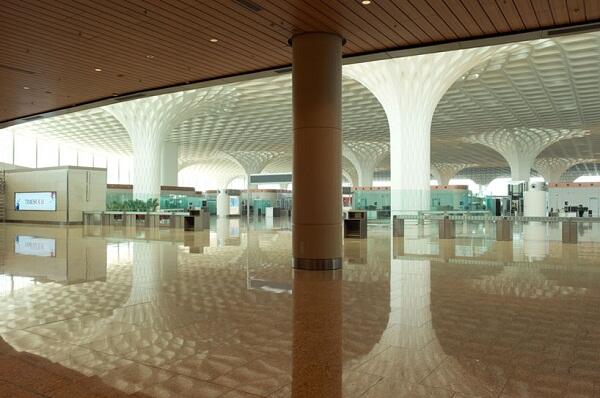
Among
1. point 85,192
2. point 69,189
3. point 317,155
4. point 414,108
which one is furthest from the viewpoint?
point 85,192

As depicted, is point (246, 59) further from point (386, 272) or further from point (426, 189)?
point (426, 189)

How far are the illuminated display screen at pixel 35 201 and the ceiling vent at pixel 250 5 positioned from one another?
2641 cm

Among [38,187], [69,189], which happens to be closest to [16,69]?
[69,189]

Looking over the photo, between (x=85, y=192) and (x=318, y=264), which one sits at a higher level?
(x=85, y=192)

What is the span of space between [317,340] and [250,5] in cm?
625

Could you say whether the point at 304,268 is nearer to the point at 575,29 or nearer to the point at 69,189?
the point at 575,29

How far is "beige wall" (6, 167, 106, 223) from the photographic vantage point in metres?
30.8

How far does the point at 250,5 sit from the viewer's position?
346 inches

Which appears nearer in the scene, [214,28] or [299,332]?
[299,332]

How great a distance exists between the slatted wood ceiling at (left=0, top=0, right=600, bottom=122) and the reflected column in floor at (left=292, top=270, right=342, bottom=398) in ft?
15.7

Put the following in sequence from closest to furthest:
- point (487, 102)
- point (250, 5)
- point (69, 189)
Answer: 1. point (250, 5)
2. point (69, 189)
3. point (487, 102)

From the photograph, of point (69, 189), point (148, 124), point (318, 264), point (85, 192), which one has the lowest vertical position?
point (318, 264)

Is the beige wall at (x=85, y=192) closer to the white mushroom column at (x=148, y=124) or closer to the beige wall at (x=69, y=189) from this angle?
the beige wall at (x=69, y=189)

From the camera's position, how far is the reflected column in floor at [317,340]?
3.54 meters
